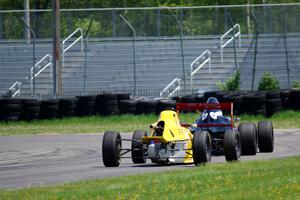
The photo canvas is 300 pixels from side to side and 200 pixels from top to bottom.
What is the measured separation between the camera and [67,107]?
32.3m

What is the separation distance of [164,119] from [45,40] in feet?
71.0

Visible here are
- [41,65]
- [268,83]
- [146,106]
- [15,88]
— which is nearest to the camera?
[146,106]

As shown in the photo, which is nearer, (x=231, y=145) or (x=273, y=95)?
(x=231, y=145)

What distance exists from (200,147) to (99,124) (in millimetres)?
14663

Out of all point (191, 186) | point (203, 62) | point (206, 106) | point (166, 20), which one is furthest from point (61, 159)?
point (203, 62)

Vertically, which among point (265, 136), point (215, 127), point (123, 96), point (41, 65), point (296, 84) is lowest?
point (265, 136)

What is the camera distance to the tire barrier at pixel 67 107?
3225cm

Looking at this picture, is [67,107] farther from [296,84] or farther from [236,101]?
[296,84]

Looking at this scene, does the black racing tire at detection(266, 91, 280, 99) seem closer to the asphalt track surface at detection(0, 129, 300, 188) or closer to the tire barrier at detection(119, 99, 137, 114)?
the asphalt track surface at detection(0, 129, 300, 188)

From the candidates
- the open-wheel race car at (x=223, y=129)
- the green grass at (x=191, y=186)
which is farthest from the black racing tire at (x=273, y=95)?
the green grass at (x=191, y=186)

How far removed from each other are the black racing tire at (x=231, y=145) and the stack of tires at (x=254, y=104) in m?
12.5

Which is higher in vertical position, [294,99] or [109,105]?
[294,99]

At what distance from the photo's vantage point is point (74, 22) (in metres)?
39.2

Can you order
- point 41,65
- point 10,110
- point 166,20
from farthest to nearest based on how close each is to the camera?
1. point 41,65
2. point 166,20
3. point 10,110
